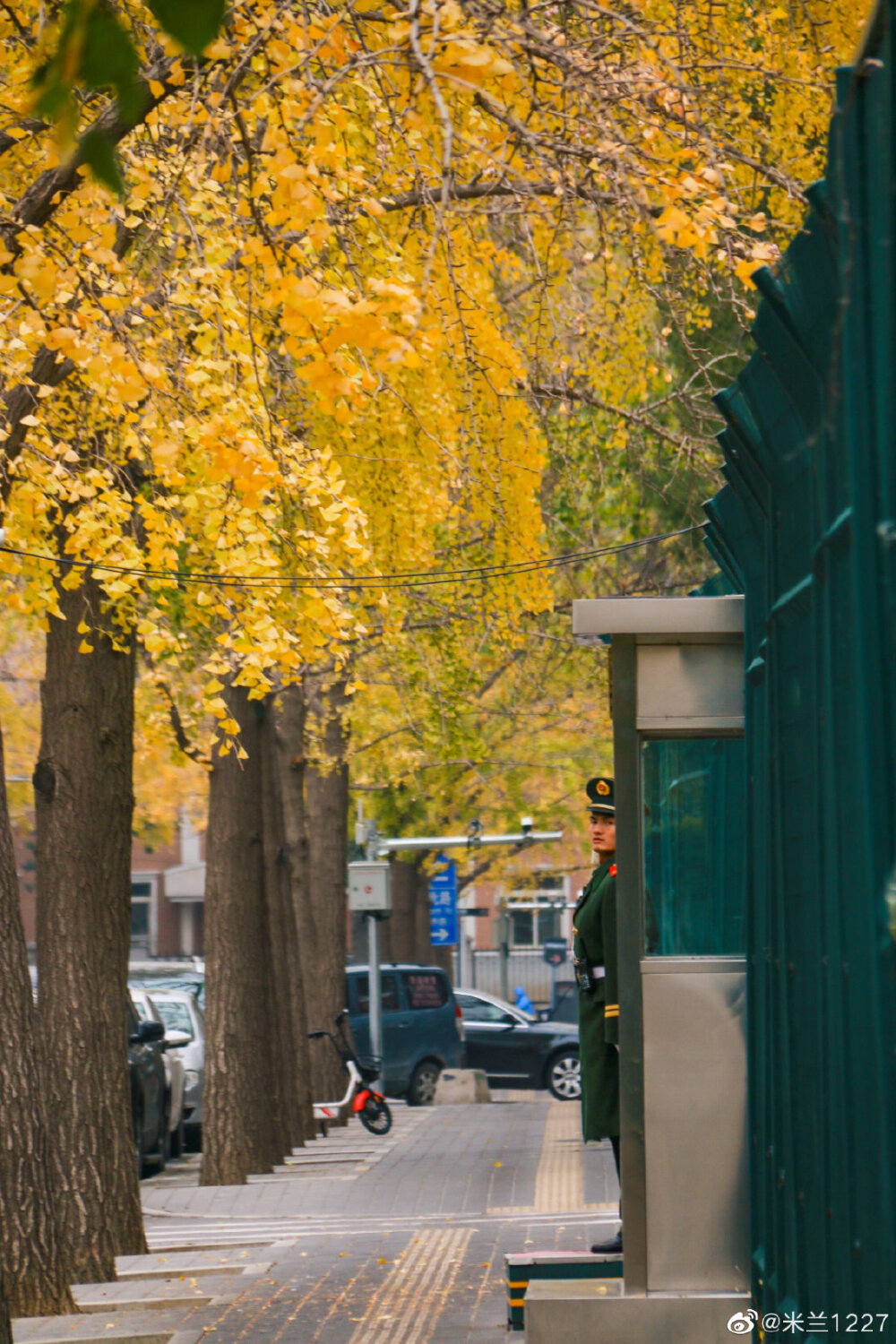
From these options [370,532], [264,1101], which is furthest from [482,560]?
[264,1101]

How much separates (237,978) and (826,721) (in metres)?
11.6

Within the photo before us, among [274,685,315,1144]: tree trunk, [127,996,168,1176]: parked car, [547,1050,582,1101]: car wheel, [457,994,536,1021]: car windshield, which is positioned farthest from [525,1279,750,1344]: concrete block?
[457,994,536,1021]: car windshield

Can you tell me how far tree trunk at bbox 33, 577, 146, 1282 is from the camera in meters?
9.62

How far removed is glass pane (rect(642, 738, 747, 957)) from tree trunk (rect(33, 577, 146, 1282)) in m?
4.34

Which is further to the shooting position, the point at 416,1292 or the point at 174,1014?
the point at 174,1014

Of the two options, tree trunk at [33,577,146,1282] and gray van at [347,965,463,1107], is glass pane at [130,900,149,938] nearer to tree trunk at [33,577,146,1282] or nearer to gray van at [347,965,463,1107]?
gray van at [347,965,463,1107]

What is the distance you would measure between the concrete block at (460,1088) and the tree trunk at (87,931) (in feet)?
46.6

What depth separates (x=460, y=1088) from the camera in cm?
2386

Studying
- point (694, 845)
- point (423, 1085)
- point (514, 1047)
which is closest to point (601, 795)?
point (694, 845)

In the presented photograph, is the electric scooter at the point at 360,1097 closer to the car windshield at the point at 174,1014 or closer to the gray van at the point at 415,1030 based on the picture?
the car windshield at the point at 174,1014

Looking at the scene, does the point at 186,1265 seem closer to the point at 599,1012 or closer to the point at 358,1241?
the point at 358,1241

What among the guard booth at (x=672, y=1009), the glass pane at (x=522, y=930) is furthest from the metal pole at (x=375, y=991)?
the glass pane at (x=522, y=930)

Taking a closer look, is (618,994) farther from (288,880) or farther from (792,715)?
(288,880)

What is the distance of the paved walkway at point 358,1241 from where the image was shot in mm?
7504
